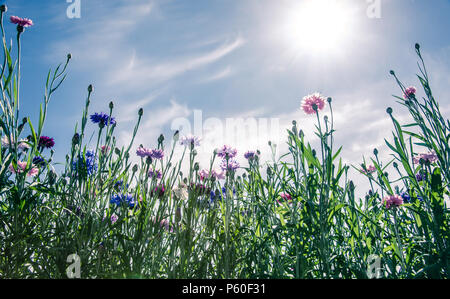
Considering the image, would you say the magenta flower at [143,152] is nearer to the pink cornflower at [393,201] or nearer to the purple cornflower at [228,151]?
the purple cornflower at [228,151]

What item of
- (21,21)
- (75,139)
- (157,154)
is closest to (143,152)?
(157,154)

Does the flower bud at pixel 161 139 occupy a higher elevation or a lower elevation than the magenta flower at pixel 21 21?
lower

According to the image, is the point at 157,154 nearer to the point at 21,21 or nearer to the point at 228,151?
the point at 228,151

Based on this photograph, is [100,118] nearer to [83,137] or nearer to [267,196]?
[83,137]

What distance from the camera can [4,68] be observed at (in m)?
1.39

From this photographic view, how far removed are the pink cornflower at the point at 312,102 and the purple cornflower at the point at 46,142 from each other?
1.74 meters

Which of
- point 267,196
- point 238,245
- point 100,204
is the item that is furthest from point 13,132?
point 267,196

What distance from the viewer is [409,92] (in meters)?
1.79

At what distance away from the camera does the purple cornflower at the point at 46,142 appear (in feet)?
6.64

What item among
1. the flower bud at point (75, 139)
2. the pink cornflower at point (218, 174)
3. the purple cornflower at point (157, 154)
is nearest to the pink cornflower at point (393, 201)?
the pink cornflower at point (218, 174)

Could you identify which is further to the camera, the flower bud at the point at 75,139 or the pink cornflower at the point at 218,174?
the pink cornflower at the point at 218,174
